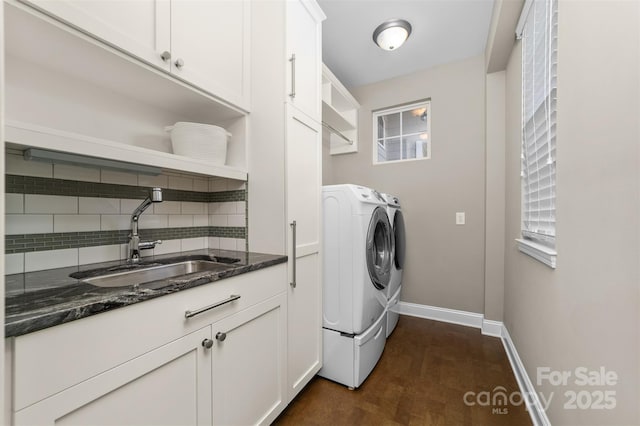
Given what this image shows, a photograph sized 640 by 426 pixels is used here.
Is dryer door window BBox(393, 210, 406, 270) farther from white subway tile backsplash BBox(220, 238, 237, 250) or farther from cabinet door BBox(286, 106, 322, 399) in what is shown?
white subway tile backsplash BBox(220, 238, 237, 250)

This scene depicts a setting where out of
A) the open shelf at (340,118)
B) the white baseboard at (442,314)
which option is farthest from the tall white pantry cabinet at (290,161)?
the white baseboard at (442,314)

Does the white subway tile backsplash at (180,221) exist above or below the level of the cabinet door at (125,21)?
below

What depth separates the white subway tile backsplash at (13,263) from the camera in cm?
92

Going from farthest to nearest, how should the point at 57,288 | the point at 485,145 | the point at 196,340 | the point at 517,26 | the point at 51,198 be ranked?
the point at 485,145 < the point at 517,26 < the point at 51,198 < the point at 196,340 < the point at 57,288

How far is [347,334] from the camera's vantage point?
1660mm

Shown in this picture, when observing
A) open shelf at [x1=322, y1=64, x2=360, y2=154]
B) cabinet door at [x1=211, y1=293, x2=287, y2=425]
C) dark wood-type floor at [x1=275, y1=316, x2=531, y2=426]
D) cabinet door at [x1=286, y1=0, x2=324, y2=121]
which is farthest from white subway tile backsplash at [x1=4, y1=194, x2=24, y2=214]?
open shelf at [x1=322, y1=64, x2=360, y2=154]

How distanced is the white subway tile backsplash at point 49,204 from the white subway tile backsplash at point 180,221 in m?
0.44

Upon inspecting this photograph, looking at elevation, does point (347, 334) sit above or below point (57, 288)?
below

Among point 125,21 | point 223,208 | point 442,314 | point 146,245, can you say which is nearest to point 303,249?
point 223,208

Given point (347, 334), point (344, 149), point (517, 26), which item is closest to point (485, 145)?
point (517, 26)

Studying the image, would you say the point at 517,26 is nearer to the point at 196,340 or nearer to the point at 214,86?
the point at 214,86

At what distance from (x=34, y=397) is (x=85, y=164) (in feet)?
2.38

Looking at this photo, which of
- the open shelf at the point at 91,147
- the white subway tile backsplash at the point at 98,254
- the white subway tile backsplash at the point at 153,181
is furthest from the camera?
the white subway tile backsplash at the point at 153,181

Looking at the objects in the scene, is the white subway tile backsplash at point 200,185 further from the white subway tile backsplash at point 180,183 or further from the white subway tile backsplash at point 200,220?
the white subway tile backsplash at point 200,220
